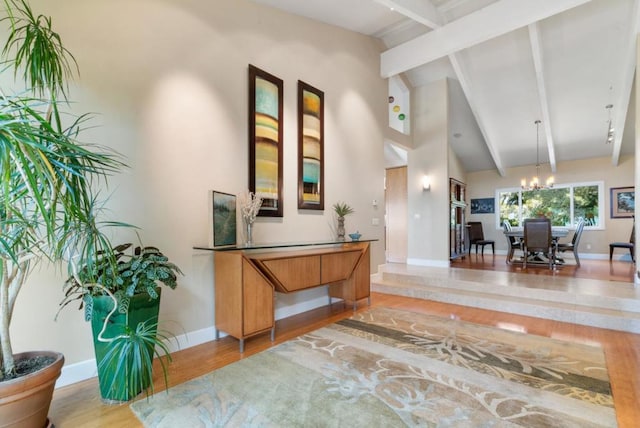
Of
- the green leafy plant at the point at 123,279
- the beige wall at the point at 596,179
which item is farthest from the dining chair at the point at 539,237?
the green leafy plant at the point at 123,279

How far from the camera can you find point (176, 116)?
290cm

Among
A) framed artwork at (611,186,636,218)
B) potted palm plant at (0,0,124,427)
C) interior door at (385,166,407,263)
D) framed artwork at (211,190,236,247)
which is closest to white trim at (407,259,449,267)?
interior door at (385,166,407,263)

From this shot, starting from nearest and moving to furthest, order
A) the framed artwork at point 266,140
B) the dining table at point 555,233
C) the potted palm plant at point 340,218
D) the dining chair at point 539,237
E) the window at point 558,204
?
1. the framed artwork at point 266,140
2. the potted palm plant at point 340,218
3. the dining chair at point 539,237
4. the dining table at point 555,233
5. the window at point 558,204

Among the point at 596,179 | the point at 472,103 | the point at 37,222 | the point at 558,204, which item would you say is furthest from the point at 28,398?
the point at 596,179

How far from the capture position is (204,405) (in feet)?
6.50

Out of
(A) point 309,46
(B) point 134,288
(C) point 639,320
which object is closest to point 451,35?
(A) point 309,46

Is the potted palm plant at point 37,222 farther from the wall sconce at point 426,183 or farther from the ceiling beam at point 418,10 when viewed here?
the wall sconce at point 426,183

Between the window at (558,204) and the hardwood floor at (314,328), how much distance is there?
20.3 ft

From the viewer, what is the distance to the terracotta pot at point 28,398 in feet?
4.94

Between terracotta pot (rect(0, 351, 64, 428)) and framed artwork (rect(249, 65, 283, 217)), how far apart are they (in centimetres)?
228

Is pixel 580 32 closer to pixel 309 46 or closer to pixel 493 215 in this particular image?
pixel 309 46

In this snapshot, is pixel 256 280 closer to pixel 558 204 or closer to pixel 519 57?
pixel 519 57

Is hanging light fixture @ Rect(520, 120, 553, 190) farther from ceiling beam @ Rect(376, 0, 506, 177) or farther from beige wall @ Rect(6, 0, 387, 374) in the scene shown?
beige wall @ Rect(6, 0, 387, 374)

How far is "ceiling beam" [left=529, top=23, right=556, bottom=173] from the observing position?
4836 mm
